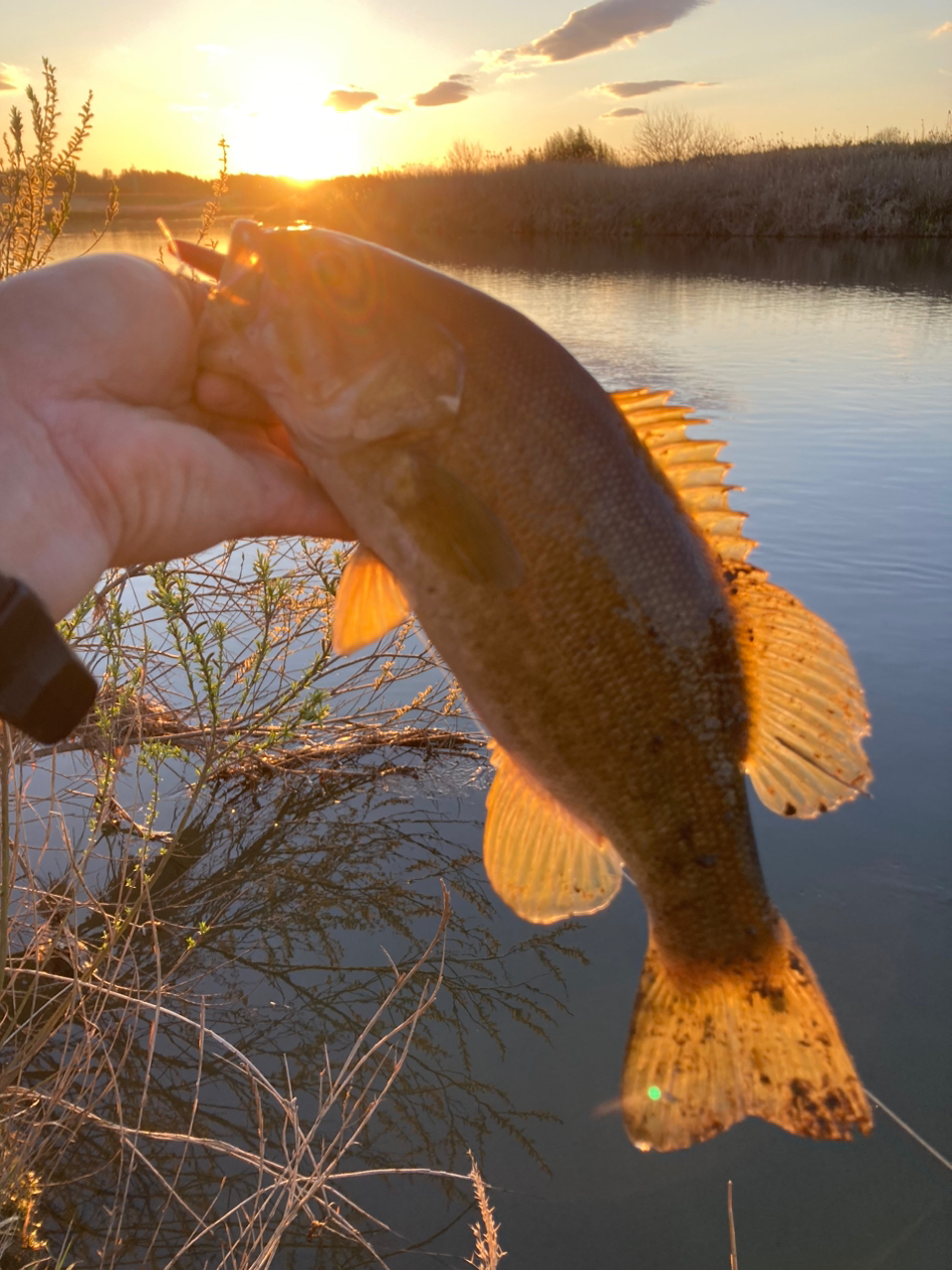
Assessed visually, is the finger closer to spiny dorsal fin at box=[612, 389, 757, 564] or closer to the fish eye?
the fish eye

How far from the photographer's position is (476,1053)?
3682 mm

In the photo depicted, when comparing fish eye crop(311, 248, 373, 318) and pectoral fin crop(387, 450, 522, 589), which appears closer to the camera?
pectoral fin crop(387, 450, 522, 589)

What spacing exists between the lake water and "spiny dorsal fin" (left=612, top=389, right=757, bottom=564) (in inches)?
94.0

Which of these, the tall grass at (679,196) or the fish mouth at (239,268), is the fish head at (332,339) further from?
the tall grass at (679,196)

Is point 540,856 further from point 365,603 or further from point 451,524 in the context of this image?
point 451,524

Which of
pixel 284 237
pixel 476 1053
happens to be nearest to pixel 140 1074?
pixel 476 1053

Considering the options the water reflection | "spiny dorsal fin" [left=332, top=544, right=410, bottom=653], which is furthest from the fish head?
the water reflection

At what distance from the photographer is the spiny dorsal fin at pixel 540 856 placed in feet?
7.63

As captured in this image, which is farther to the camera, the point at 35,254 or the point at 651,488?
the point at 35,254

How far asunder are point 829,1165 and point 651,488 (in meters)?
2.68

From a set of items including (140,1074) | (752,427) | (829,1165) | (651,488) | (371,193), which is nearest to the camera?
(651,488)

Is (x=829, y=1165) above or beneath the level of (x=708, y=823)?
beneath

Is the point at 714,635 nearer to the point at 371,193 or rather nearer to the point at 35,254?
the point at 35,254

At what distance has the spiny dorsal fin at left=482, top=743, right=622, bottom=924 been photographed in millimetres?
2324
